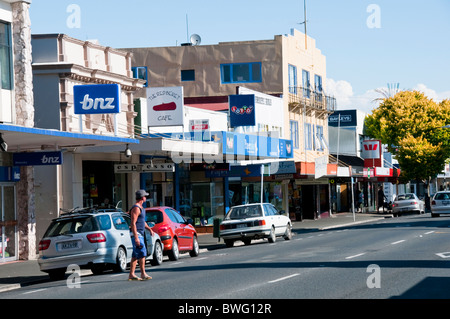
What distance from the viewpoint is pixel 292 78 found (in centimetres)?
5556

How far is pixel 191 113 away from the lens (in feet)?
132

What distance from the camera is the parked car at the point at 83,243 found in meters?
20.6

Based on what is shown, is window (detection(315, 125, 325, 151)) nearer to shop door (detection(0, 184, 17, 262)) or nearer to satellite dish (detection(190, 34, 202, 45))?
satellite dish (detection(190, 34, 202, 45))

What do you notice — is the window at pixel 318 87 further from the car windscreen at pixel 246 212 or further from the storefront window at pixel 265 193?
the car windscreen at pixel 246 212

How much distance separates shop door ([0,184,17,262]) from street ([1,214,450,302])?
5562mm

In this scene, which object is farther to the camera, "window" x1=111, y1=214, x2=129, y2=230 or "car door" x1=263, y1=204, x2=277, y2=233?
"car door" x1=263, y1=204, x2=277, y2=233

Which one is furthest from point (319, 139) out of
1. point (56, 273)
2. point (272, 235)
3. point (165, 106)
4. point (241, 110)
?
point (56, 273)

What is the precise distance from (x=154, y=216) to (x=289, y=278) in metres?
8.45

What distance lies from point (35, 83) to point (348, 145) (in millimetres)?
43541

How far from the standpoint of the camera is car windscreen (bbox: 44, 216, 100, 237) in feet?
68.6

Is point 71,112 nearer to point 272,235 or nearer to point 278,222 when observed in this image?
point 272,235

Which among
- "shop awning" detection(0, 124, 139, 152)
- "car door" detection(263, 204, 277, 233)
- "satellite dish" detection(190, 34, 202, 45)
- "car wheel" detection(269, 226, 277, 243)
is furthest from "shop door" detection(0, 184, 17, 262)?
"satellite dish" detection(190, 34, 202, 45)
